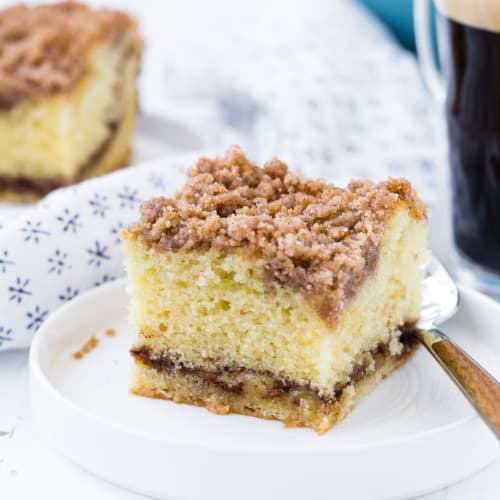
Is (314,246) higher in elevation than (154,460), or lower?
higher

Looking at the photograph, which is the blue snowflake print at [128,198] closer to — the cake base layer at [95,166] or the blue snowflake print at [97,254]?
the blue snowflake print at [97,254]

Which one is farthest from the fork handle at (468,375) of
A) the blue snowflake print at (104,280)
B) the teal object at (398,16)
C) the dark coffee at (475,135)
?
the teal object at (398,16)

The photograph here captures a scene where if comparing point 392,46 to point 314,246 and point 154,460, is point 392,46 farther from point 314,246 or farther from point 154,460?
point 154,460

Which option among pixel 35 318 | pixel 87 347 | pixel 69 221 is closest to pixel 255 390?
pixel 87 347

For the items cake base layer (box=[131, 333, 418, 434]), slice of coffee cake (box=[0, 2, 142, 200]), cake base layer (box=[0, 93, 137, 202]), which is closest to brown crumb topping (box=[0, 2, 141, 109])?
slice of coffee cake (box=[0, 2, 142, 200])

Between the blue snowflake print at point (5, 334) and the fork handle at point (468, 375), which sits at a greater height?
the fork handle at point (468, 375)

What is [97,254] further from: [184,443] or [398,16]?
[398,16]

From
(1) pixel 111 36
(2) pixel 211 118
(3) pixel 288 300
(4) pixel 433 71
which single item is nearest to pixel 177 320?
(3) pixel 288 300
